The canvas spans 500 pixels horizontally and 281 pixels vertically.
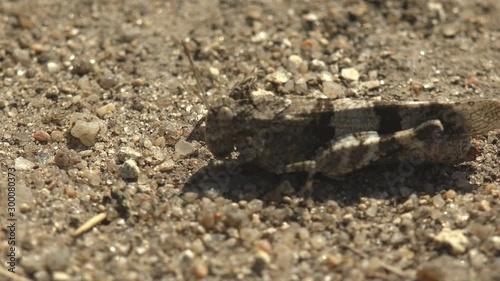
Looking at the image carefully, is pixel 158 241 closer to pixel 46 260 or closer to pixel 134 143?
pixel 46 260

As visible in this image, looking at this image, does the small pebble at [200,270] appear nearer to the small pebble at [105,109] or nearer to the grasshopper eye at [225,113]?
the grasshopper eye at [225,113]

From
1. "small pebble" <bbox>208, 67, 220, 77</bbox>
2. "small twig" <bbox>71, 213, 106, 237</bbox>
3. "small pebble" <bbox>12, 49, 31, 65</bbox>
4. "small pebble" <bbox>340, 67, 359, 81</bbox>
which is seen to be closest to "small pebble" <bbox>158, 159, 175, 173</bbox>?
"small twig" <bbox>71, 213, 106, 237</bbox>

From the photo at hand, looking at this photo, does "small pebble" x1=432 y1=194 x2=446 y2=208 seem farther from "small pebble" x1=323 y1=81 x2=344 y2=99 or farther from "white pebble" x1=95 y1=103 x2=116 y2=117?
"white pebble" x1=95 y1=103 x2=116 y2=117

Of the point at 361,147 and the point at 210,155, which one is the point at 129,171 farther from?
the point at 361,147

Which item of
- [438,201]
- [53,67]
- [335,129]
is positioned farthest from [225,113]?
[53,67]

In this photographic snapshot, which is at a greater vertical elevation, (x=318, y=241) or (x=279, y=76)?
(x=279, y=76)
